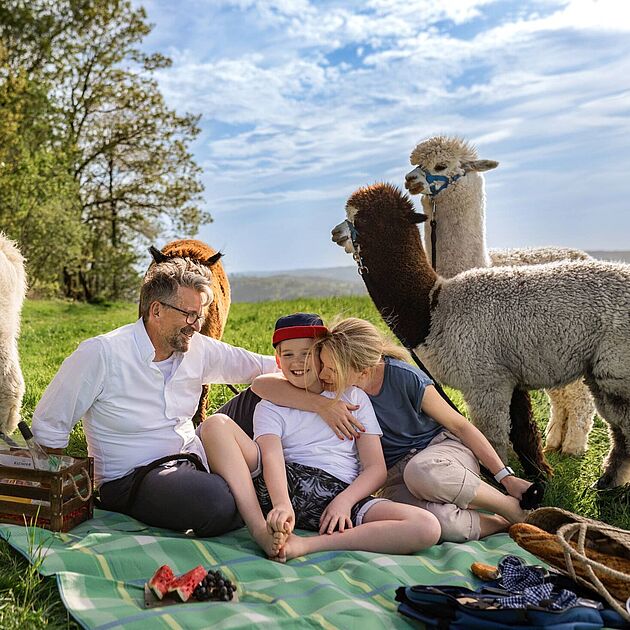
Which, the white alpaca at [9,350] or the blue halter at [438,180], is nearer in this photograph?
the white alpaca at [9,350]

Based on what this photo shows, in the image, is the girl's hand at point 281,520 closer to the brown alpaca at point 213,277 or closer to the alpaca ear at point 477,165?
the brown alpaca at point 213,277

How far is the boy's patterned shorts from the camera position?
3512 mm

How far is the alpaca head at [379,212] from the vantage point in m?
4.62

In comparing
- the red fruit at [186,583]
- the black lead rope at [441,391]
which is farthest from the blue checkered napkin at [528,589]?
the red fruit at [186,583]

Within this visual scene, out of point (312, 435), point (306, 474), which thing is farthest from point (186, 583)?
point (312, 435)

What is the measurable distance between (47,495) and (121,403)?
541 mm

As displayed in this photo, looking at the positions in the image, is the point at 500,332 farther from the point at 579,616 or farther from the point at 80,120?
the point at 80,120

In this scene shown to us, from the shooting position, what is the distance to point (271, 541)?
10.4ft

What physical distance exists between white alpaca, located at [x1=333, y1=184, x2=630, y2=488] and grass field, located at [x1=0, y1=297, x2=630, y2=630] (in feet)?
1.14

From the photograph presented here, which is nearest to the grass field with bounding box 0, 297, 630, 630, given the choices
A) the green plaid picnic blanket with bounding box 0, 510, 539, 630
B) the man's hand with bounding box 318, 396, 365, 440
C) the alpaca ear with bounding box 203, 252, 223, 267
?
the green plaid picnic blanket with bounding box 0, 510, 539, 630

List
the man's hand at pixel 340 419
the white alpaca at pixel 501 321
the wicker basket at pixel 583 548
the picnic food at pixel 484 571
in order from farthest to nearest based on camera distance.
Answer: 1. the white alpaca at pixel 501 321
2. the man's hand at pixel 340 419
3. the picnic food at pixel 484 571
4. the wicker basket at pixel 583 548

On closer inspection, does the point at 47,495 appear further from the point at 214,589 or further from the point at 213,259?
the point at 213,259

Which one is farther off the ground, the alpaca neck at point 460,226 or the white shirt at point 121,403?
the alpaca neck at point 460,226

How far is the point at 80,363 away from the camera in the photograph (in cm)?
352
